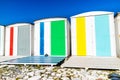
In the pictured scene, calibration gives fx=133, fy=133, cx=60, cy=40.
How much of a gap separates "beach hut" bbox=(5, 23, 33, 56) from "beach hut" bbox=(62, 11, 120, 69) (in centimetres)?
323

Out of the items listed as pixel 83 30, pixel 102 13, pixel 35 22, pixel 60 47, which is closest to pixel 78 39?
pixel 83 30

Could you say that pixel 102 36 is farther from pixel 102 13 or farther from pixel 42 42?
pixel 42 42

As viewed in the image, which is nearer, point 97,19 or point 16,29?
point 97,19

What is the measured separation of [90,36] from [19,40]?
498 centimetres

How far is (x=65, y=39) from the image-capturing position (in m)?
8.14

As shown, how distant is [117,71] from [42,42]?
224 inches

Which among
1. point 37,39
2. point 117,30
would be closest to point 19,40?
point 37,39

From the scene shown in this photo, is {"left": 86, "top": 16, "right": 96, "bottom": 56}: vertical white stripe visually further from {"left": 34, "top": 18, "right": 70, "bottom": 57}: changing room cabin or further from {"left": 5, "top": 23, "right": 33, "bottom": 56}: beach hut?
{"left": 5, "top": 23, "right": 33, "bottom": 56}: beach hut

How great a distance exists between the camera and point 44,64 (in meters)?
4.94

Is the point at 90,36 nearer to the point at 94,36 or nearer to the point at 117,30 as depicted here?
the point at 94,36

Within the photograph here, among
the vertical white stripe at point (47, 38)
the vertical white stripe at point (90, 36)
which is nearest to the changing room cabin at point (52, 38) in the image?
the vertical white stripe at point (47, 38)

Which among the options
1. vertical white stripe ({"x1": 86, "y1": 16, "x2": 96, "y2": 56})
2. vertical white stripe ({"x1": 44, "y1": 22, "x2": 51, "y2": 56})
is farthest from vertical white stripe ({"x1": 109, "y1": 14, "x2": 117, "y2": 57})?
vertical white stripe ({"x1": 44, "y1": 22, "x2": 51, "y2": 56})

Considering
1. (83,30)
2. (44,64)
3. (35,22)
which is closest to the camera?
(44,64)

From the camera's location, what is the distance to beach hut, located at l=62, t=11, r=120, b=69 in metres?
7.12
